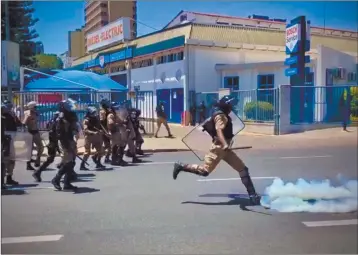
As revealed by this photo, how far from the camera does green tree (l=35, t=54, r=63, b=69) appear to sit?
1.91m

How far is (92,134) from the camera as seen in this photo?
3.29 m

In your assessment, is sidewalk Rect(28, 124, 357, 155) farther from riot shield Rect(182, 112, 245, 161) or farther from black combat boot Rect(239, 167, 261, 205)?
black combat boot Rect(239, 167, 261, 205)

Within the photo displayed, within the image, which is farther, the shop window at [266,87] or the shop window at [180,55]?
the shop window at [180,55]

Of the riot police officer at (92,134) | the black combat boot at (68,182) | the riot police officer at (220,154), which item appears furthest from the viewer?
the riot police officer at (92,134)

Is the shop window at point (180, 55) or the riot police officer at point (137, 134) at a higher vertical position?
the shop window at point (180, 55)

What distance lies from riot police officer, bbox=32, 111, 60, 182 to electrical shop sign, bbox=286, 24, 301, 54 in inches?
48.9

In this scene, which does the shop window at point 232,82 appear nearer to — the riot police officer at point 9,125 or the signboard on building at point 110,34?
the signboard on building at point 110,34

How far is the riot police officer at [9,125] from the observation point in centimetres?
192

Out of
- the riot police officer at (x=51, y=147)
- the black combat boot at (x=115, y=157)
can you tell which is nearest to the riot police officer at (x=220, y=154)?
the riot police officer at (x=51, y=147)

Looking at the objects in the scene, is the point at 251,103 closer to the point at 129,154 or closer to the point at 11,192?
the point at 11,192

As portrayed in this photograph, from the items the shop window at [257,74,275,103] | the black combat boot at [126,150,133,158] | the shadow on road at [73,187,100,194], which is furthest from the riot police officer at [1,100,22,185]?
the black combat boot at [126,150,133,158]

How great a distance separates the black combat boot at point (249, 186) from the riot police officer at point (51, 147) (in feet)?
3.48

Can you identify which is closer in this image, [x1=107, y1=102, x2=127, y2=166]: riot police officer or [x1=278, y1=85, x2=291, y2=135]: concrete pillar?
[x1=278, y1=85, x2=291, y2=135]: concrete pillar

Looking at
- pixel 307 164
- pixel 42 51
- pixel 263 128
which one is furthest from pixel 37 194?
pixel 307 164
